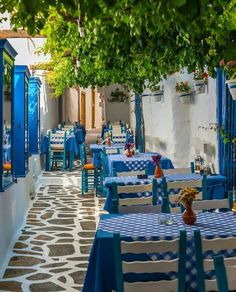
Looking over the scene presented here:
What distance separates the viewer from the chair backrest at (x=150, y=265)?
2.89 m

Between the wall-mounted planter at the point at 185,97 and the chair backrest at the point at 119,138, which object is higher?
the wall-mounted planter at the point at 185,97

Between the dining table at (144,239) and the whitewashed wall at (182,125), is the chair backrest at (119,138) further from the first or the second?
the dining table at (144,239)

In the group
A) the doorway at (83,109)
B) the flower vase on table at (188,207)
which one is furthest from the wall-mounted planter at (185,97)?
the doorway at (83,109)

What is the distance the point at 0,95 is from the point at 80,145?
35.1 ft

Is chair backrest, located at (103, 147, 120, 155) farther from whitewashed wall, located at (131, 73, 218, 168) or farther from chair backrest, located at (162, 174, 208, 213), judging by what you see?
chair backrest, located at (162, 174, 208, 213)

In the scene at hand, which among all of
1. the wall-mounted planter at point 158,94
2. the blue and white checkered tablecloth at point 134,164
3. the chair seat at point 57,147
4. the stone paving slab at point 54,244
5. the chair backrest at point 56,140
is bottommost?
the stone paving slab at point 54,244

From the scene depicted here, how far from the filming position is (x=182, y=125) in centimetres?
934

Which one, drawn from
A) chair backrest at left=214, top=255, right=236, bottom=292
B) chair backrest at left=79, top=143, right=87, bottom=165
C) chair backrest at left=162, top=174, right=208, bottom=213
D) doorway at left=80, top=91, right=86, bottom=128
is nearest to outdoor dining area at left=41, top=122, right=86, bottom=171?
chair backrest at left=79, top=143, right=87, bottom=165

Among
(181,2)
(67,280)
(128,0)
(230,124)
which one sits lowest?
(67,280)

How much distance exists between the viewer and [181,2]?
2.16 meters

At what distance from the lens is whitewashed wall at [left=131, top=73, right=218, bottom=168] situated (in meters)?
7.47

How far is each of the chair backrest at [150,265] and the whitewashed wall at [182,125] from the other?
4.34 m

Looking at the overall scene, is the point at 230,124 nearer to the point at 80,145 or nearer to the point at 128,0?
the point at 128,0

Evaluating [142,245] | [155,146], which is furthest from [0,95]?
[155,146]
